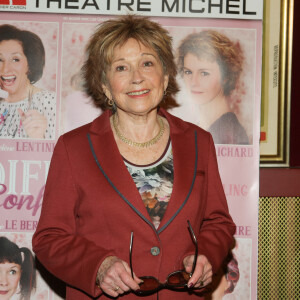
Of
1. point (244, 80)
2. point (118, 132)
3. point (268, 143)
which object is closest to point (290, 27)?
point (244, 80)

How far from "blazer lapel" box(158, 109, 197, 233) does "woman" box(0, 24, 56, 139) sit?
87cm

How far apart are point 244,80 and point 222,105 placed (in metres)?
0.19

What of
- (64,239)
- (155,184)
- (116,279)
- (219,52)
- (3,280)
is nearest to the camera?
(116,279)

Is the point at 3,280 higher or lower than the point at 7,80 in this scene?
lower

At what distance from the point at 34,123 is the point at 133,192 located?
3.51ft

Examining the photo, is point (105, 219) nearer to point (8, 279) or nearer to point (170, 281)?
point (170, 281)

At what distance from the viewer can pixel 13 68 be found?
8.78 ft

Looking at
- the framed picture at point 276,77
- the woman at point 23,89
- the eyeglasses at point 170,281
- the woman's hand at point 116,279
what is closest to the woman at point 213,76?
the framed picture at point 276,77

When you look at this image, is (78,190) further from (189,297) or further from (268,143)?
(268,143)

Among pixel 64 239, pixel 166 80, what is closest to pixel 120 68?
pixel 166 80

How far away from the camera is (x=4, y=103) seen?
267cm

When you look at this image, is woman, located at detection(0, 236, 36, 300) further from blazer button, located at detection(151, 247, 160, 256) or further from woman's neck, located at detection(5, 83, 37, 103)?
blazer button, located at detection(151, 247, 160, 256)

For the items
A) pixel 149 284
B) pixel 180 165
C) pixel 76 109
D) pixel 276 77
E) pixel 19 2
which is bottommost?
pixel 149 284

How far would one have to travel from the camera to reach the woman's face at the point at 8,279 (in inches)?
104
